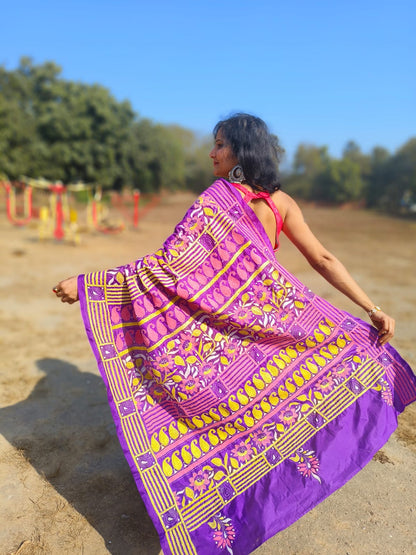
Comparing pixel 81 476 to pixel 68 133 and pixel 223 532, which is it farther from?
pixel 68 133

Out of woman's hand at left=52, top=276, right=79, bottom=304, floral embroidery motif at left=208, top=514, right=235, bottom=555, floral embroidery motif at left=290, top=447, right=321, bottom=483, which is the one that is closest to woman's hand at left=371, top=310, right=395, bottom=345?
floral embroidery motif at left=290, top=447, right=321, bottom=483

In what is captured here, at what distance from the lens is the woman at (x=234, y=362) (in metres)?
1.93

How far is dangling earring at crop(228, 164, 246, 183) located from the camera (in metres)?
2.09

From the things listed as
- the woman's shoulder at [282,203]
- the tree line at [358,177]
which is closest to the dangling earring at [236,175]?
the woman's shoulder at [282,203]

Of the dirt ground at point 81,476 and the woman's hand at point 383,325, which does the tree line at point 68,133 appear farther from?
the woman's hand at point 383,325

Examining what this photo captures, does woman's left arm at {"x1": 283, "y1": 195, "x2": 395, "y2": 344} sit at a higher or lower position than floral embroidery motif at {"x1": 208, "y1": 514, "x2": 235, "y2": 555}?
higher

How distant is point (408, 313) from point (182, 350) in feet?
15.8

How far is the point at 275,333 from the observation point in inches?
80.5

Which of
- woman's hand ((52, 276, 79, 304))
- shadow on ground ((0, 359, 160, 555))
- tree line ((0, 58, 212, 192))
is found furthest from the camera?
tree line ((0, 58, 212, 192))

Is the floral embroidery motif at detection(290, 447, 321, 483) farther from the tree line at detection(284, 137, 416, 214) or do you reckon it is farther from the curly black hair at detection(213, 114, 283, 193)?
the tree line at detection(284, 137, 416, 214)

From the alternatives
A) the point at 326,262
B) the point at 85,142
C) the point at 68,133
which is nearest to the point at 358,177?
the point at 85,142

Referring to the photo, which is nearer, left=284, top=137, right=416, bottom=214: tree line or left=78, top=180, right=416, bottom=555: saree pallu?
left=78, top=180, right=416, bottom=555: saree pallu

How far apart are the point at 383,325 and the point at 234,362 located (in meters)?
0.74

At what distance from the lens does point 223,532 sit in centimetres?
179
